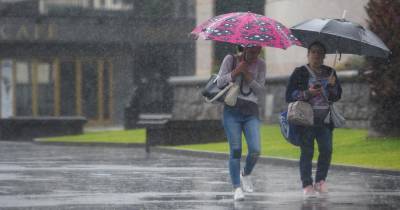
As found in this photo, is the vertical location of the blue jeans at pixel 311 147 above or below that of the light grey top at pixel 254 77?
below

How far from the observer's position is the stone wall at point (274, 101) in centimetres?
2589

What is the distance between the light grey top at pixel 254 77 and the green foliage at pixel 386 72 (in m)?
9.36

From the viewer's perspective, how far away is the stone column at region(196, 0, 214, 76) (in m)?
Result: 36.0

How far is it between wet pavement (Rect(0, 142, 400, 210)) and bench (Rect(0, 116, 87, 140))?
42.8 ft

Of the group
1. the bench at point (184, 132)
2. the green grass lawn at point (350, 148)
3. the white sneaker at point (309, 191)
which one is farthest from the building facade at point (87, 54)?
the white sneaker at point (309, 191)

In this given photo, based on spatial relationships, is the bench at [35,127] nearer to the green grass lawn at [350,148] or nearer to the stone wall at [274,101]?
the stone wall at [274,101]

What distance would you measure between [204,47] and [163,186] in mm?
23021

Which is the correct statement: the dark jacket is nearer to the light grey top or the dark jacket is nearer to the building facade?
the light grey top

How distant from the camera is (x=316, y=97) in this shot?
1233cm

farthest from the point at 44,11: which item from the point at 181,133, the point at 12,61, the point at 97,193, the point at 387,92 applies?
the point at 97,193

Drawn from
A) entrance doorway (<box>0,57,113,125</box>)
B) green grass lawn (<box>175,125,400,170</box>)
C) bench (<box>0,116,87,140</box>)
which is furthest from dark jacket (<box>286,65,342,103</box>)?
entrance doorway (<box>0,57,113,125</box>)

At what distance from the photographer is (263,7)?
34250 millimetres

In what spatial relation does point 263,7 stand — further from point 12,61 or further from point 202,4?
point 12,61

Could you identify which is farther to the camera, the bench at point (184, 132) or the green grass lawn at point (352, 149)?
the bench at point (184, 132)
